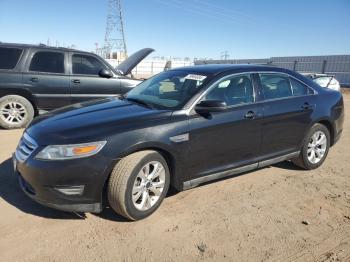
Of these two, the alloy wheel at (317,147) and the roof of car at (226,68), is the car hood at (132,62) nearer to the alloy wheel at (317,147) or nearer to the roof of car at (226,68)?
the roof of car at (226,68)

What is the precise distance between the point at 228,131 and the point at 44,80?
16.8ft

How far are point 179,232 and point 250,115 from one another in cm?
181

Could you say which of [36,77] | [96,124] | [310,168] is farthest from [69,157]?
[36,77]

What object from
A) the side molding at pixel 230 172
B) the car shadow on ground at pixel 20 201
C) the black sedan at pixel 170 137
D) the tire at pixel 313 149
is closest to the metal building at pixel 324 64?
the tire at pixel 313 149

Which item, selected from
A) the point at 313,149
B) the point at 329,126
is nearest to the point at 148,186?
the point at 313,149

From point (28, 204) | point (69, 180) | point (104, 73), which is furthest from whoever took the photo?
point (104, 73)

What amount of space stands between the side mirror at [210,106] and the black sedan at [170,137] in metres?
0.01

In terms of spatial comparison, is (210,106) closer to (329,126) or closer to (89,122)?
(89,122)

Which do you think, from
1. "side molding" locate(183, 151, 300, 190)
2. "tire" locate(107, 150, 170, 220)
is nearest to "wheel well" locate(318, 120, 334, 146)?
"side molding" locate(183, 151, 300, 190)

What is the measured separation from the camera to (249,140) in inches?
184

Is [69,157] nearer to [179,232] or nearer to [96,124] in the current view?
[96,124]

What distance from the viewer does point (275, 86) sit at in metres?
5.14

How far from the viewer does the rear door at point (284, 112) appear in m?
4.91

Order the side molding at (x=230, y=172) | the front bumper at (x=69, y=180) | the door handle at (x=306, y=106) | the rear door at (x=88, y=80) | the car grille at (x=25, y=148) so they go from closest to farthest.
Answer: the front bumper at (x=69, y=180) < the car grille at (x=25, y=148) < the side molding at (x=230, y=172) < the door handle at (x=306, y=106) < the rear door at (x=88, y=80)
